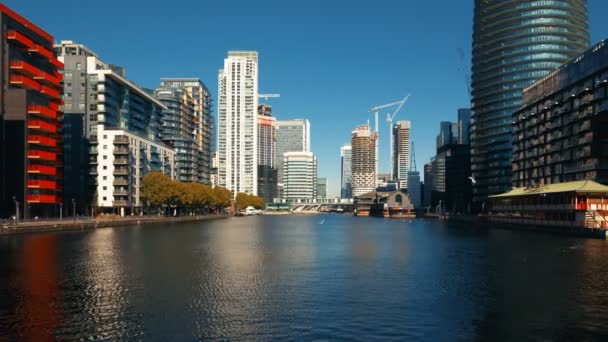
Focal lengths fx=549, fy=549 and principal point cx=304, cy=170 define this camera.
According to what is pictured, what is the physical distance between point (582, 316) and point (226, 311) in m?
28.7

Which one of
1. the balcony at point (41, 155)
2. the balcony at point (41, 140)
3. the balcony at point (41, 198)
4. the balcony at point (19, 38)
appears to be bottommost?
the balcony at point (41, 198)

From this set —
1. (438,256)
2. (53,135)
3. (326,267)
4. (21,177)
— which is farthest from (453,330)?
(53,135)

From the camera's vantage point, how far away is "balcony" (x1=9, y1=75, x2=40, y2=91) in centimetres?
15850

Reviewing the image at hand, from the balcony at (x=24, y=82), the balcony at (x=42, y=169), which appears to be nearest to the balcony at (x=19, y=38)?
the balcony at (x=24, y=82)

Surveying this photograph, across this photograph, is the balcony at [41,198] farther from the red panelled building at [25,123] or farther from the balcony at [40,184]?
the balcony at [40,184]

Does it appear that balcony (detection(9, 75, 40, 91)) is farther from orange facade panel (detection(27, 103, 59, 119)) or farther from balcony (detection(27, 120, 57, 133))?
balcony (detection(27, 120, 57, 133))

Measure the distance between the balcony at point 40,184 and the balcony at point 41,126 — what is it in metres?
15.2

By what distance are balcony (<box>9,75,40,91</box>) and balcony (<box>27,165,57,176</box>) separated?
A: 24.0m

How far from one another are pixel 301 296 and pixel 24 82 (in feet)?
462

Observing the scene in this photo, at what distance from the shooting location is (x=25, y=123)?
15512 cm

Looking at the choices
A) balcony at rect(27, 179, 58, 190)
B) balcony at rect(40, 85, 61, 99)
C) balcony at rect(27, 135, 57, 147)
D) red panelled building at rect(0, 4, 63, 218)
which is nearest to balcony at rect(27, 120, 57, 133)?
red panelled building at rect(0, 4, 63, 218)

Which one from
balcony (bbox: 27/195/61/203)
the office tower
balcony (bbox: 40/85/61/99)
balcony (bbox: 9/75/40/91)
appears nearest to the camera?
the office tower

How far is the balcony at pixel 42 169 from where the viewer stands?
158 m

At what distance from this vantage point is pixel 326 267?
7444cm
